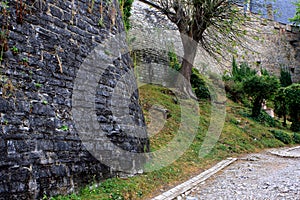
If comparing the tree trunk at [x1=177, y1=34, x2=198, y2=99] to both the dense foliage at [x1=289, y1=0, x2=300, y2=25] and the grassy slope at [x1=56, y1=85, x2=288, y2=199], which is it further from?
the dense foliage at [x1=289, y1=0, x2=300, y2=25]

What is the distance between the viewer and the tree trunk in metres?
10.1

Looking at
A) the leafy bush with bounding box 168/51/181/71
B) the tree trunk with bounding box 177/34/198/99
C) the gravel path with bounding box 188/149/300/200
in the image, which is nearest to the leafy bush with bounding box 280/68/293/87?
the leafy bush with bounding box 168/51/181/71

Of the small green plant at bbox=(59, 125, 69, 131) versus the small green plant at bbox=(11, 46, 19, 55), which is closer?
the small green plant at bbox=(11, 46, 19, 55)

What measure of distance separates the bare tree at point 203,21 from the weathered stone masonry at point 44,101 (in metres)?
6.02

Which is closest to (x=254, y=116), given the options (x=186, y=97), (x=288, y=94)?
(x=288, y=94)

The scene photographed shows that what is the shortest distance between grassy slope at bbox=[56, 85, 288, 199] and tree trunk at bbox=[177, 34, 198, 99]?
2.08ft

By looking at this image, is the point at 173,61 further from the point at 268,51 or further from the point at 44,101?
the point at 268,51

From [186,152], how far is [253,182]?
198 centimetres

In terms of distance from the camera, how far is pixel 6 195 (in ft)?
9.02

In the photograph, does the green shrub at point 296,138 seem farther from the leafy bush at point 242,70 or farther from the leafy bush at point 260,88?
the leafy bush at point 242,70

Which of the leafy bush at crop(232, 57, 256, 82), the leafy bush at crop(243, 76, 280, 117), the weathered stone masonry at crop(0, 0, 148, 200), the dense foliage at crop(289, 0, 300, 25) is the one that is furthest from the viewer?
the dense foliage at crop(289, 0, 300, 25)

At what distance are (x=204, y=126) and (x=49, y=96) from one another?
5675 mm

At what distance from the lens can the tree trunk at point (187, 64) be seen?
10.1 metres

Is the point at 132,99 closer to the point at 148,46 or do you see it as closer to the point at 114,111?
the point at 114,111
